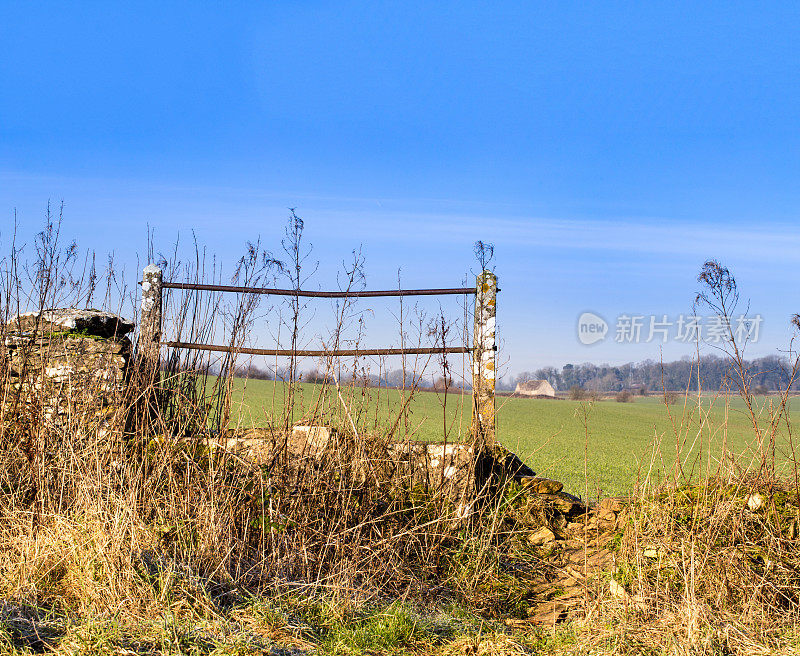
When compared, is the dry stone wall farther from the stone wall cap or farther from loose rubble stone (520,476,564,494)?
loose rubble stone (520,476,564,494)

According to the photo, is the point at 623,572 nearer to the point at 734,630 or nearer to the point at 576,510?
the point at 734,630

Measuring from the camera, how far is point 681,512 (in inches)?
152

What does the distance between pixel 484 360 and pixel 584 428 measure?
357 cm

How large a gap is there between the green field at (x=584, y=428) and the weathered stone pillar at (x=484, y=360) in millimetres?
123

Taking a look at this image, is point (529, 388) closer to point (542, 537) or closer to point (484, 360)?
point (484, 360)

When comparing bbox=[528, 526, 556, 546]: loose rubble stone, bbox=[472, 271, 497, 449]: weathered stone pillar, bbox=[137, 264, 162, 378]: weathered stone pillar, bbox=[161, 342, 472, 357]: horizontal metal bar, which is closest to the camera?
bbox=[161, 342, 472, 357]: horizontal metal bar

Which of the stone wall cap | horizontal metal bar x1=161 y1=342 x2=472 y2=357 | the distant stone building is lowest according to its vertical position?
the distant stone building

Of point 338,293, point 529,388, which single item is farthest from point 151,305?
point 529,388

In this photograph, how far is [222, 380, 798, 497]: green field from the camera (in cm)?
415

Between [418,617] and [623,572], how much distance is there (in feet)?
4.38

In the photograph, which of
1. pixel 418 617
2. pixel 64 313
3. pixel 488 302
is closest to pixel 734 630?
pixel 418 617

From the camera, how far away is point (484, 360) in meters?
5.41

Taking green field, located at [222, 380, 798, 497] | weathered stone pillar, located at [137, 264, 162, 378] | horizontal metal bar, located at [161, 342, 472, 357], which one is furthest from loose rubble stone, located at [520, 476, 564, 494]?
weathered stone pillar, located at [137, 264, 162, 378]

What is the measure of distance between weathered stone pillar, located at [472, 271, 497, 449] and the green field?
123 mm
